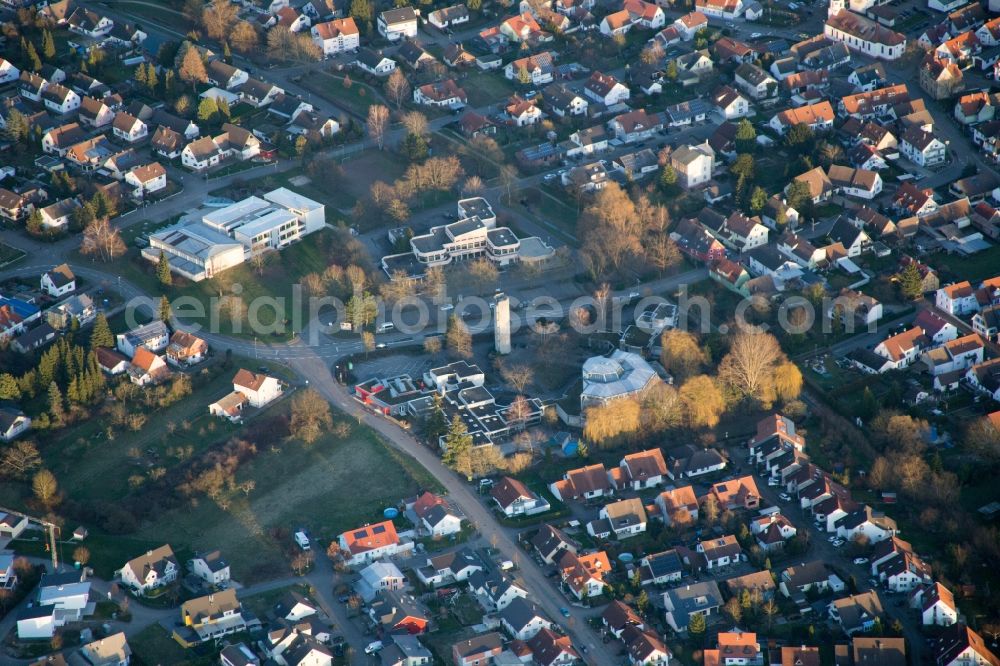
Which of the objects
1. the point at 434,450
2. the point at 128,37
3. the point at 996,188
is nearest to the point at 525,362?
the point at 434,450

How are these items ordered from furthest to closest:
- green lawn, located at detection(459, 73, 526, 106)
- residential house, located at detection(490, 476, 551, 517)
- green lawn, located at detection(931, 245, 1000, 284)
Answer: green lawn, located at detection(459, 73, 526, 106) → green lawn, located at detection(931, 245, 1000, 284) → residential house, located at detection(490, 476, 551, 517)

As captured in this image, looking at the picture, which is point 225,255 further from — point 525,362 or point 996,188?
point 996,188

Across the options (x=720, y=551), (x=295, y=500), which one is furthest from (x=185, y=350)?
(x=720, y=551)

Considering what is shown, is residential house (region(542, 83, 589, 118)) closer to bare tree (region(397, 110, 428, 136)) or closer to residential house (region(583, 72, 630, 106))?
residential house (region(583, 72, 630, 106))

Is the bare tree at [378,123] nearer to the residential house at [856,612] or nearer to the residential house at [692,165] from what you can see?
the residential house at [692,165]

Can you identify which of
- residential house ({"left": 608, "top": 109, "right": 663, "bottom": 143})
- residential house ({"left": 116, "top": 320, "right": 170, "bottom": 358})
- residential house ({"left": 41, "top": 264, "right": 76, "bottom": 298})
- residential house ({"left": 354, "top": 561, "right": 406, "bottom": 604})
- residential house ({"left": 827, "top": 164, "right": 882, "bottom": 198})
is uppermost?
residential house ({"left": 608, "top": 109, "right": 663, "bottom": 143})

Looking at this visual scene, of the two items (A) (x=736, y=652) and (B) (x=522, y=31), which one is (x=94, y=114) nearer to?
(B) (x=522, y=31)

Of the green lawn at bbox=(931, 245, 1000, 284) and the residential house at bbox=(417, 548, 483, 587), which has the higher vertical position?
the green lawn at bbox=(931, 245, 1000, 284)

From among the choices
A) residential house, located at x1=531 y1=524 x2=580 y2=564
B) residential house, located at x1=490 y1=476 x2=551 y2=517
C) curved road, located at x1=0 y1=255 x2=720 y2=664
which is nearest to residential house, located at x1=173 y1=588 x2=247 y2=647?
curved road, located at x1=0 y1=255 x2=720 y2=664
